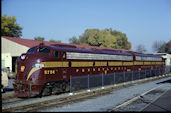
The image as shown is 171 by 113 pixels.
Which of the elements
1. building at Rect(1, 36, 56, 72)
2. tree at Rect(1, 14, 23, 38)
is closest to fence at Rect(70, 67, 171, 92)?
building at Rect(1, 36, 56, 72)

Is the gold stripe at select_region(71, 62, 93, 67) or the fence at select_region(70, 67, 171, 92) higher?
the gold stripe at select_region(71, 62, 93, 67)

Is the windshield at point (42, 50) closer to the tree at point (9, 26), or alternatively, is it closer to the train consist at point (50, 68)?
the train consist at point (50, 68)

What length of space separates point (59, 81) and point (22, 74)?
2861 mm

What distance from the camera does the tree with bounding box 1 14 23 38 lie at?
53.4 metres

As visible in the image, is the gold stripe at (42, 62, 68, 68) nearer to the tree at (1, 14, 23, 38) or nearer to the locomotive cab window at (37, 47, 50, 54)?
the locomotive cab window at (37, 47, 50, 54)

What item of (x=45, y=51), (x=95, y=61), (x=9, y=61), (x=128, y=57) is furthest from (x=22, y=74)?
(x=9, y=61)

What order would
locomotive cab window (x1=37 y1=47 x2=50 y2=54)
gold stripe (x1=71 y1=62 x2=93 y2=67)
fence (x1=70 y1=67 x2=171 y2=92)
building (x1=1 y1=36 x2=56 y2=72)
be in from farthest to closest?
1. building (x1=1 y1=36 x2=56 y2=72)
2. gold stripe (x1=71 y1=62 x2=93 y2=67)
3. fence (x1=70 y1=67 x2=171 y2=92)
4. locomotive cab window (x1=37 y1=47 x2=50 y2=54)

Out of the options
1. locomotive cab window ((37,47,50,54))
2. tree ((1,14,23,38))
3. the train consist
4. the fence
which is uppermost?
tree ((1,14,23,38))

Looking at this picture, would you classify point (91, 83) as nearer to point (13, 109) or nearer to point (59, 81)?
point (59, 81)

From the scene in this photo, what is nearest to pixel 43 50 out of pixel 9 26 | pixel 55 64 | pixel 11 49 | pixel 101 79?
pixel 55 64

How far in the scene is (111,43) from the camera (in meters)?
70.4

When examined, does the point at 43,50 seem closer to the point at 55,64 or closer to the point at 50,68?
the point at 55,64

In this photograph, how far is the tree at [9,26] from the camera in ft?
175

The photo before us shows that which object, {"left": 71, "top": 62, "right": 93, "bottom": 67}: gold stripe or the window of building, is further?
{"left": 71, "top": 62, "right": 93, "bottom": 67}: gold stripe
